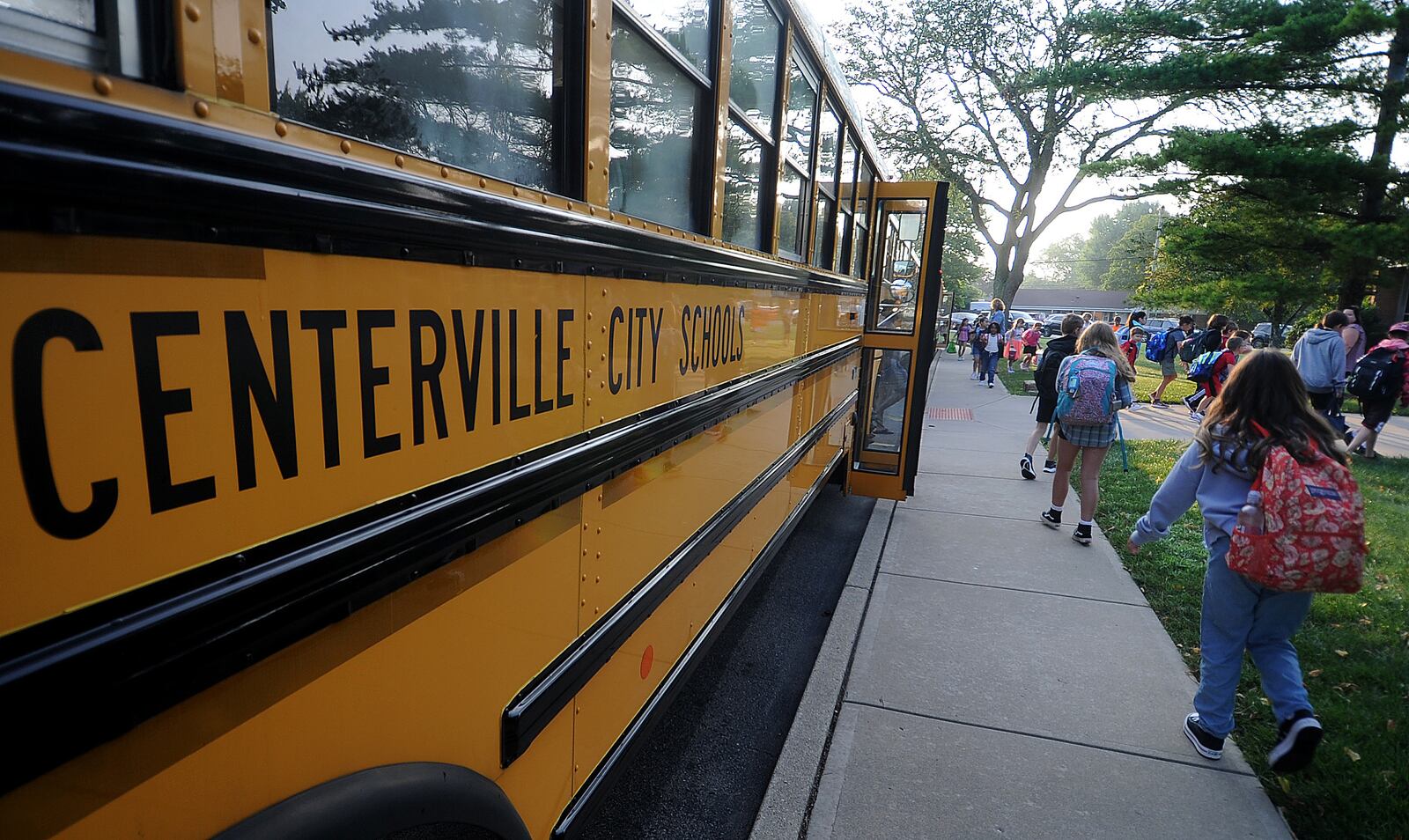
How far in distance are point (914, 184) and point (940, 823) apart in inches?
142

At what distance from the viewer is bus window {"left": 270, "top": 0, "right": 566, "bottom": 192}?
3.03 ft

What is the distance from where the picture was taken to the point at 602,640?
1.70 m

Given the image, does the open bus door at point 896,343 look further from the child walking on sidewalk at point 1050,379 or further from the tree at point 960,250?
the tree at point 960,250

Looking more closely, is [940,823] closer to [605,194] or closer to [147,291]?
[605,194]

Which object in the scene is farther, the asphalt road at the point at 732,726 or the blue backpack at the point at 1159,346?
the blue backpack at the point at 1159,346

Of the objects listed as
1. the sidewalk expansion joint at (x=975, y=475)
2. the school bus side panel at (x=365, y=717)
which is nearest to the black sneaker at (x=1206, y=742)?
the school bus side panel at (x=365, y=717)

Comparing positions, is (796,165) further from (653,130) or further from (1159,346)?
(1159,346)

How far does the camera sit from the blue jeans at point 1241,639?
2.38 meters

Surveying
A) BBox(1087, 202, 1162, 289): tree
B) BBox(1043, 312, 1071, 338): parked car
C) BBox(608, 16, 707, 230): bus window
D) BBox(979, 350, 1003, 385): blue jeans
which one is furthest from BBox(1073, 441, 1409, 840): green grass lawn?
BBox(1087, 202, 1162, 289): tree

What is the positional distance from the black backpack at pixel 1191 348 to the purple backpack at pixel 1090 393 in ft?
26.1

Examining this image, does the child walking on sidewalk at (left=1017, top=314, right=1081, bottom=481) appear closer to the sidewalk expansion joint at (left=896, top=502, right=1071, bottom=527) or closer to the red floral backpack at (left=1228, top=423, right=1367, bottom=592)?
the sidewalk expansion joint at (left=896, top=502, right=1071, bottom=527)

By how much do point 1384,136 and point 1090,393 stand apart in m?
10.6

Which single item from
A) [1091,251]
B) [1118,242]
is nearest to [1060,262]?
[1091,251]

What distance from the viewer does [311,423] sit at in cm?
89
